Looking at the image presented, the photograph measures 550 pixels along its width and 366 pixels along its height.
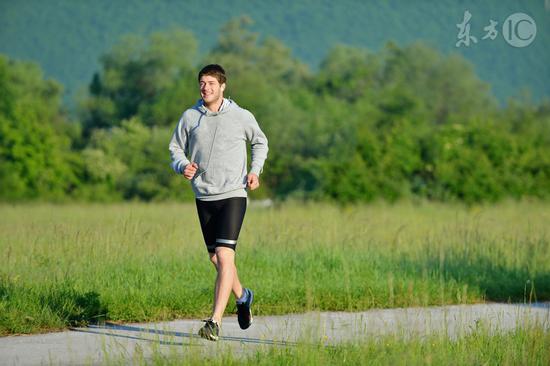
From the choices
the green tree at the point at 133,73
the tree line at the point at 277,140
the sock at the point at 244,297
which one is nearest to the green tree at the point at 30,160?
the tree line at the point at 277,140

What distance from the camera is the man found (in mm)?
7832

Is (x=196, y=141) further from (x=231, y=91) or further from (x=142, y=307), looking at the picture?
(x=231, y=91)

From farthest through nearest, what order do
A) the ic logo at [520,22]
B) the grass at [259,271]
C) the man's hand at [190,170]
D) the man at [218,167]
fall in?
1. the ic logo at [520,22]
2. the grass at [259,271]
3. the man at [218,167]
4. the man's hand at [190,170]

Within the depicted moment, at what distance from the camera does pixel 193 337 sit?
7.96 meters

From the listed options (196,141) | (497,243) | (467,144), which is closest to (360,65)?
(467,144)

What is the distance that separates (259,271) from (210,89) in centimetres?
376

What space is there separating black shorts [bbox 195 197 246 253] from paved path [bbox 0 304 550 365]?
0.79m

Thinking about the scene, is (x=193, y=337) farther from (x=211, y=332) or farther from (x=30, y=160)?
(x=30, y=160)

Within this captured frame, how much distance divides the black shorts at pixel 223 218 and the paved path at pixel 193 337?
792 mm

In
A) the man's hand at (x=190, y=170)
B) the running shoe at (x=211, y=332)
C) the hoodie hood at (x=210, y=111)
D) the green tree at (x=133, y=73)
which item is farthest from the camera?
the green tree at (x=133, y=73)

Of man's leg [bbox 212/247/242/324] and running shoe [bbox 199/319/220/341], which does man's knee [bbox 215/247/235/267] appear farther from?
running shoe [bbox 199/319/220/341]

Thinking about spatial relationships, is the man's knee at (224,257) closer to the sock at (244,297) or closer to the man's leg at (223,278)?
the man's leg at (223,278)

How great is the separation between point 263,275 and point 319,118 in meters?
32.5

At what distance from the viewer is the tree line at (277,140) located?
30219 millimetres
